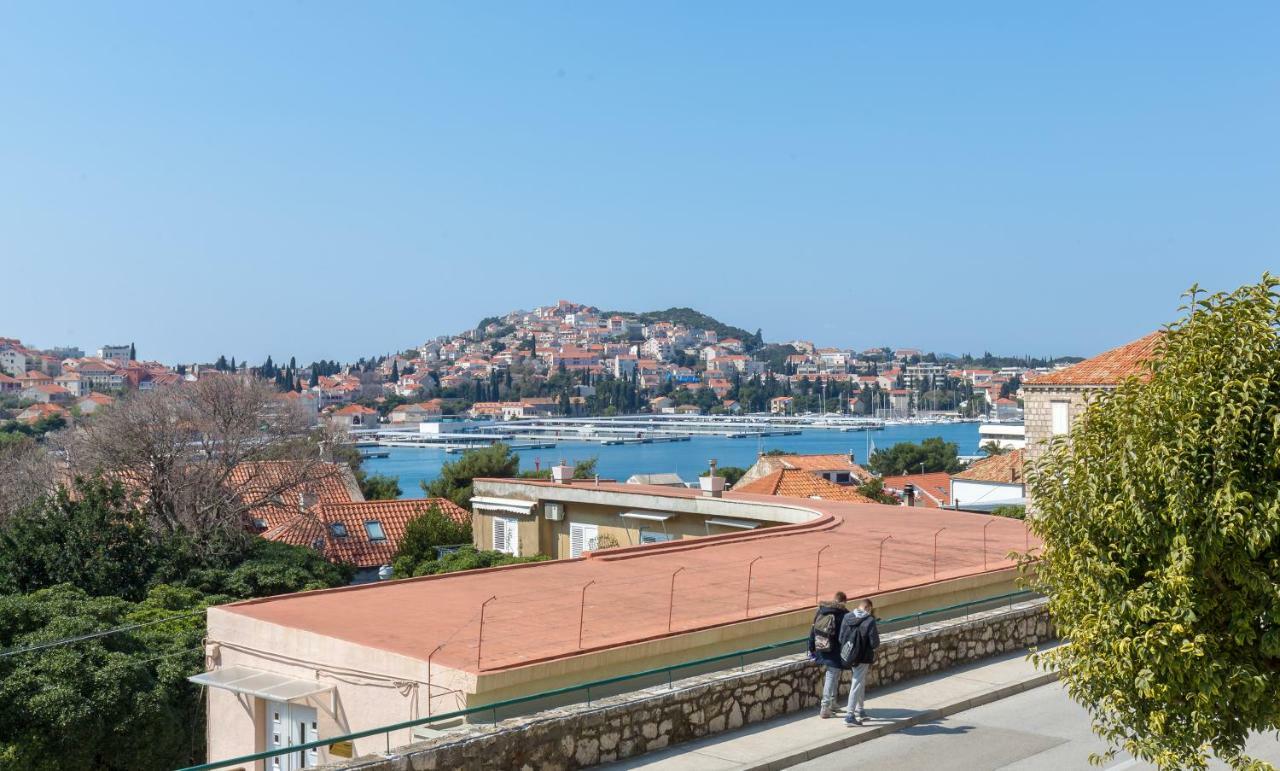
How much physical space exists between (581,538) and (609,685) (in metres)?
14.2

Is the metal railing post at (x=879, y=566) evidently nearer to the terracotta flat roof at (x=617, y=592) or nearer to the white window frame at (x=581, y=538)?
the terracotta flat roof at (x=617, y=592)

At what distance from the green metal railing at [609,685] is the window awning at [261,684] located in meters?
0.54

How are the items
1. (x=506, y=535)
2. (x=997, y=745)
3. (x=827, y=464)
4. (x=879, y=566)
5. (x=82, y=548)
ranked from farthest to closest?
(x=827, y=464) → (x=82, y=548) → (x=506, y=535) → (x=879, y=566) → (x=997, y=745)

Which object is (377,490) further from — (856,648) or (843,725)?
(856,648)

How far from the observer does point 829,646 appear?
10.1m

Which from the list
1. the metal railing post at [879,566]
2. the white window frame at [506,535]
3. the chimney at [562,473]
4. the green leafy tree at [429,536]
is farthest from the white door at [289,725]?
the green leafy tree at [429,536]

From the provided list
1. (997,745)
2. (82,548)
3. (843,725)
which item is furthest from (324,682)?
(82,548)

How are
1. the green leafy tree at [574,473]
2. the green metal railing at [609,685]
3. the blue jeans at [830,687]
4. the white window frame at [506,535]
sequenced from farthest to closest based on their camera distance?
the green leafy tree at [574,473], the white window frame at [506,535], the blue jeans at [830,687], the green metal railing at [609,685]

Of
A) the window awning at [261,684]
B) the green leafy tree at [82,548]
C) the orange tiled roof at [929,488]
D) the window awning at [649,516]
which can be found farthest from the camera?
the orange tiled roof at [929,488]

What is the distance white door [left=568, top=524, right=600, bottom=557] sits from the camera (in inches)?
935

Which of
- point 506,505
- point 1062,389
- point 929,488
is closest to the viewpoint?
point 506,505

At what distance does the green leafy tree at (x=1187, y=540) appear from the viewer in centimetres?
602

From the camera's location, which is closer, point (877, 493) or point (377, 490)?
point (877, 493)

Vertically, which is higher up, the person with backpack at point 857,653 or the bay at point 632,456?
the person with backpack at point 857,653
